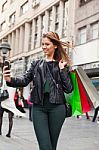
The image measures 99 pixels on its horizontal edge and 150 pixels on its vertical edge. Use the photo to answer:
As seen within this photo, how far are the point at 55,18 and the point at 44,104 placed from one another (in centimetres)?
3383

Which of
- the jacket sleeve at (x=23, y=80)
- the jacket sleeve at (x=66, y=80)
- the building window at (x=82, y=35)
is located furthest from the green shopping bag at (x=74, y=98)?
the building window at (x=82, y=35)

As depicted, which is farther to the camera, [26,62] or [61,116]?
[26,62]

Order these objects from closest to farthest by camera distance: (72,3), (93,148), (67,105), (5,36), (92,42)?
(67,105) → (93,148) → (92,42) → (72,3) → (5,36)

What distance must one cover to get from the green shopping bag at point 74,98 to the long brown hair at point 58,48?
0.25 metres

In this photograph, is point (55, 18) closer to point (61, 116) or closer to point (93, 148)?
point (93, 148)

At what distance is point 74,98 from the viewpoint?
4.64 metres

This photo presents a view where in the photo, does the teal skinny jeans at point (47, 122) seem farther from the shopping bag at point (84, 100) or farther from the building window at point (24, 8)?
the building window at point (24, 8)

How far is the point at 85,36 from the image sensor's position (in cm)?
3034

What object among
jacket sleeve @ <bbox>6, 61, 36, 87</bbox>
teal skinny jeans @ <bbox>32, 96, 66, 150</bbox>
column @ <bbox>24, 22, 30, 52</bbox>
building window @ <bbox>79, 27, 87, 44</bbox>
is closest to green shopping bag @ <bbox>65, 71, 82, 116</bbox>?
teal skinny jeans @ <bbox>32, 96, 66, 150</bbox>

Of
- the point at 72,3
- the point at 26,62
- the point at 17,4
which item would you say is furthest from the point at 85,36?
the point at 17,4

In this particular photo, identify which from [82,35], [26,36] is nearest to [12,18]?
[26,36]

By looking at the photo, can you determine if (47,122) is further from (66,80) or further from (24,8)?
(24,8)

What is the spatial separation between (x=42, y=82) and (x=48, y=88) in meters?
0.09

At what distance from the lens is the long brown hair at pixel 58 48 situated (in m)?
4.32
